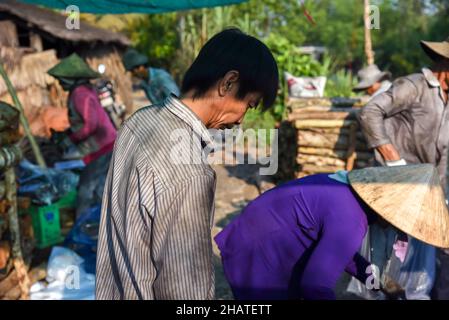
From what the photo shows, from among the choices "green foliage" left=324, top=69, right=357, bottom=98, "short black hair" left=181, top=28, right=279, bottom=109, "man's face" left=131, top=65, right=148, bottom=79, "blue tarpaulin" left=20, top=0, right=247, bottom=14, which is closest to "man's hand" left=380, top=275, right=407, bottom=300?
"short black hair" left=181, top=28, right=279, bottom=109

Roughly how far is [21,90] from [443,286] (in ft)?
29.9

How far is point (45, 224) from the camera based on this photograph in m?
4.39

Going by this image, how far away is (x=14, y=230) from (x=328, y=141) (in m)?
3.54

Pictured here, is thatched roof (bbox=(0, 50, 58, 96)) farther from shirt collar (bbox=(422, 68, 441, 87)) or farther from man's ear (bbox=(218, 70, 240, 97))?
man's ear (bbox=(218, 70, 240, 97))

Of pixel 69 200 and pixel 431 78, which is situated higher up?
pixel 431 78

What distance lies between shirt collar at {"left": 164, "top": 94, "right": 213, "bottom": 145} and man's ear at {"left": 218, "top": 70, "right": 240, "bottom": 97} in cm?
11

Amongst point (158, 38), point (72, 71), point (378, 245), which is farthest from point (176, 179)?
point (158, 38)

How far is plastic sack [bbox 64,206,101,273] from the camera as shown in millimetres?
4230

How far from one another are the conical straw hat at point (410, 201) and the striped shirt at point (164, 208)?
0.93 metres

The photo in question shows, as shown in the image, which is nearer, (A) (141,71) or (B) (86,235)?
(B) (86,235)

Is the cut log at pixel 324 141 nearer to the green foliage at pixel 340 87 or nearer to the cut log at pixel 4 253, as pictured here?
the cut log at pixel 4 253

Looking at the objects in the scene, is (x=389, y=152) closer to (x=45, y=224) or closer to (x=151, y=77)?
(x=45, y=224)

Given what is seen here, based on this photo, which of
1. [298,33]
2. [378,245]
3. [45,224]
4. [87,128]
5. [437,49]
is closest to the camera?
[378,245]
